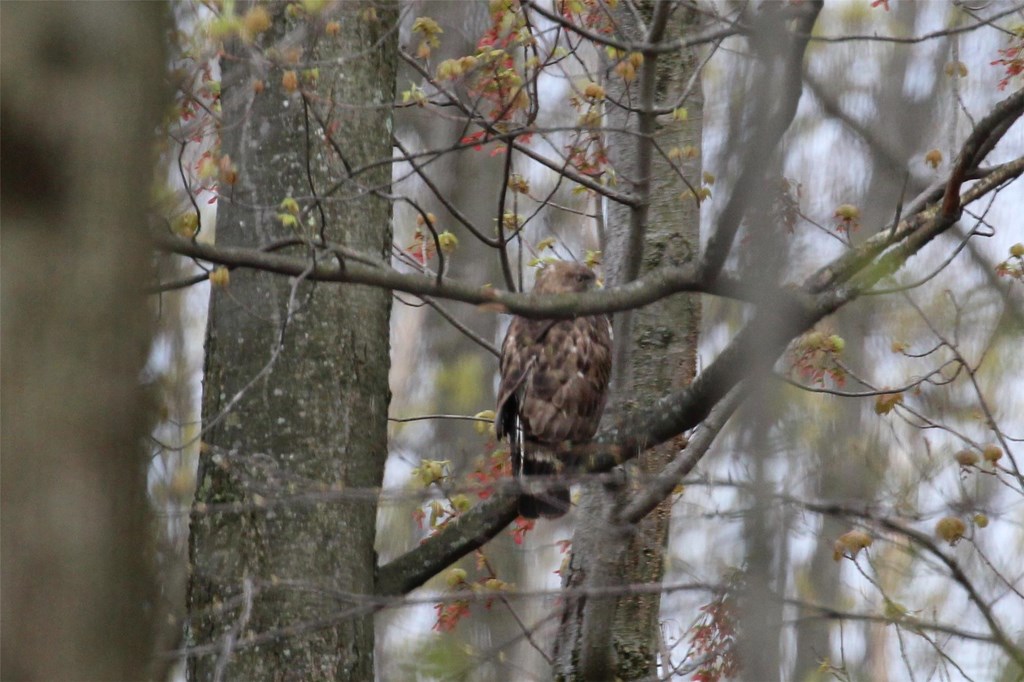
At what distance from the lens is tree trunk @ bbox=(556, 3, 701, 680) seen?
3664 millimetres

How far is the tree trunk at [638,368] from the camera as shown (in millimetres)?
3664

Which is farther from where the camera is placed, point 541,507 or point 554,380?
point 554,380

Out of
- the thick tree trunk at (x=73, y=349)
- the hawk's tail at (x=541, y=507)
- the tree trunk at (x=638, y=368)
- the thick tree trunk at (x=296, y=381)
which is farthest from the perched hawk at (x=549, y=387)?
the thick tree trunk at (x=73, y=349)

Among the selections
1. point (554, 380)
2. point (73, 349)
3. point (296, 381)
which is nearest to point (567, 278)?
point (554, 380)

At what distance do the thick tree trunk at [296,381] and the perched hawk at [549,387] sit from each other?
1144mm

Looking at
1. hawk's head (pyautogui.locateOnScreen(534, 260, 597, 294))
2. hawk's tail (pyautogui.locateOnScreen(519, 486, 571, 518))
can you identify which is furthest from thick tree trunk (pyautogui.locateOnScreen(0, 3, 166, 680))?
hawk's head (pyautogui.locateOnScreen(534, 260, 597, 294))

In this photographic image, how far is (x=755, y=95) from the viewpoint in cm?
230

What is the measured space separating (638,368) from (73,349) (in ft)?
9.17

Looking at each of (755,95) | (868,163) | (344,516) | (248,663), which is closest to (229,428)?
(344,516)

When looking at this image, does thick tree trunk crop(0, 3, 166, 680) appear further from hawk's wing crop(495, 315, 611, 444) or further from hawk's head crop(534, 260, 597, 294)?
hawk's head crop(534, 260, 597, 294)

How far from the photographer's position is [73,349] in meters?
1.95

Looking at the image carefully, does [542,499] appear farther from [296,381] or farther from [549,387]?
[549,387]

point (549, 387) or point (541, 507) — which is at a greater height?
point (549, 387)

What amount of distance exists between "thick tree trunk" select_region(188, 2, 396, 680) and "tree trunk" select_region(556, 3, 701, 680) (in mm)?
724
